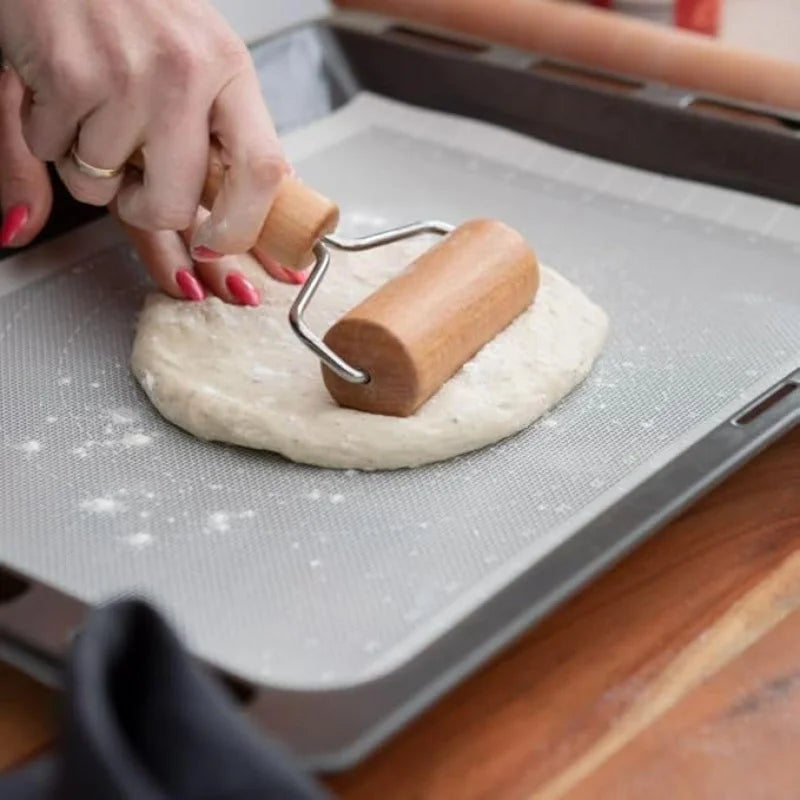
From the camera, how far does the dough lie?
0.91 meters

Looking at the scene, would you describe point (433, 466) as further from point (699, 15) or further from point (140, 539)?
point (699, 15)

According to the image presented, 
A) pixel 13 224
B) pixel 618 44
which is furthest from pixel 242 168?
pixel 618 44

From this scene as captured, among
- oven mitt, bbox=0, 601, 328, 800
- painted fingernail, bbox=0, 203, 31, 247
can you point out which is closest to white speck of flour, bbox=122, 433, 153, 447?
painted fingernail, bbox=0, 203, 31, 247

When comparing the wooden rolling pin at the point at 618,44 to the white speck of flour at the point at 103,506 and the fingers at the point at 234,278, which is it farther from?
the white speck of flour at the point at 103,506

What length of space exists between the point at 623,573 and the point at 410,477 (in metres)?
0.14

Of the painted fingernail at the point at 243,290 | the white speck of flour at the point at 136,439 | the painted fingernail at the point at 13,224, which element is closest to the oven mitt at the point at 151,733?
the white speck of flour at the point at 136,439

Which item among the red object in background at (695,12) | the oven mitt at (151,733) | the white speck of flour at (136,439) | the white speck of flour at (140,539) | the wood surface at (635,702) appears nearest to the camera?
the oven mitt at (151,733)

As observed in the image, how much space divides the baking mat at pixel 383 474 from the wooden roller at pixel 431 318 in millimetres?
56

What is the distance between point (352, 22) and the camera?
4.86 ft

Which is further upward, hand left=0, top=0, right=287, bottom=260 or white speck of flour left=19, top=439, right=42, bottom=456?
hand left=0, top=0, right=287, bottom=260

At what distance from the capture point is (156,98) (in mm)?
919

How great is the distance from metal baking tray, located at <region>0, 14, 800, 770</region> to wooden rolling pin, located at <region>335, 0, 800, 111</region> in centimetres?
3

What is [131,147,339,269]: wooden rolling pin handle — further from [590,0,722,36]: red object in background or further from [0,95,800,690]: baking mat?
[590,0,722,36]: red object in background

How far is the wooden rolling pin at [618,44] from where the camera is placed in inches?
50.9
